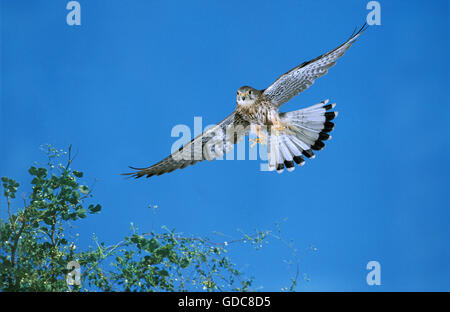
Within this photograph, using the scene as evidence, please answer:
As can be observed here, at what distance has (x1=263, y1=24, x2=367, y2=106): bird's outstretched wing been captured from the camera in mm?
1573

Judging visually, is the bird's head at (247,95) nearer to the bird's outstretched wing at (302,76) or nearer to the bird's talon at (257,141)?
the bird's outstretched wing at (302,76)

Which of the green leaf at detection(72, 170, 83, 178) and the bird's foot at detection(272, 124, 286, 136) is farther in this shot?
the bird's foot at detection(272, 124, 286, 136)

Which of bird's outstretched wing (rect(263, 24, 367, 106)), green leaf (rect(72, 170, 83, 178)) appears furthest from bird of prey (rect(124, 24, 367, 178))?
green leaf (rect(72, 170, 83, 178))

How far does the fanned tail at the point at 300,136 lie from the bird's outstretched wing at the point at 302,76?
0.07 metres

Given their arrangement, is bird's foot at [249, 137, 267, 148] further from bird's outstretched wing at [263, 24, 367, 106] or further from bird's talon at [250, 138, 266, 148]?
bird's outstretched wing at [263, 24, 367, 106]

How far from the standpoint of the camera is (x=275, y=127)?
68.3 inches

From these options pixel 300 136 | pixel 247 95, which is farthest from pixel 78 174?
pixel 300 136

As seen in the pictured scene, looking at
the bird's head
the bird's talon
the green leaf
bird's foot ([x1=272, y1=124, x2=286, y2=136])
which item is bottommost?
the green leaf

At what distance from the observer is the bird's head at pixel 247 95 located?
5.32 feet

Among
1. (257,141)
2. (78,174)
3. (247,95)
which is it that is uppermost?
(247,95)

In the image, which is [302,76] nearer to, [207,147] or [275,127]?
[275,127]

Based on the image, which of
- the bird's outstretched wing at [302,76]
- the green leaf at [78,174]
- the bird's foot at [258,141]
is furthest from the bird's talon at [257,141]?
the green leaf at [78,174]

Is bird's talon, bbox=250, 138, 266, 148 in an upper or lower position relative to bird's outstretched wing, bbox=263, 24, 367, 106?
lower

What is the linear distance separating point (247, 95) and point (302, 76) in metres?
0.20
